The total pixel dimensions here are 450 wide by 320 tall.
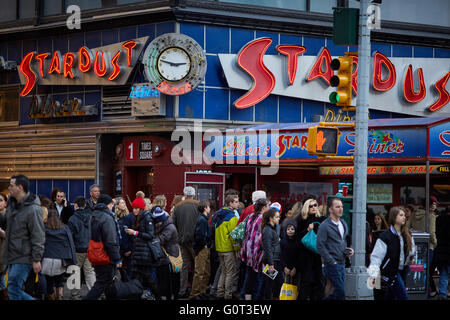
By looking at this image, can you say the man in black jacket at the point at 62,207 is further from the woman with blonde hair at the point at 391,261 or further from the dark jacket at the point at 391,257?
the dark jacket at the point at 391,257

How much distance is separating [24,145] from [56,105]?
2633 millimetres

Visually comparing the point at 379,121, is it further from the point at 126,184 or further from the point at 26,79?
the point at 26,79

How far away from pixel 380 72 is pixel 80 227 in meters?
13.2

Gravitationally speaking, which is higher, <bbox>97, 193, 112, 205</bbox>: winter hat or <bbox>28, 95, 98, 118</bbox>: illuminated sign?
<bbox>28, 95, 98, 118</bbox>: illuminated sign

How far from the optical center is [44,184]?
88.6 feet

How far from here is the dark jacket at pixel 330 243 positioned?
12000 millimetres

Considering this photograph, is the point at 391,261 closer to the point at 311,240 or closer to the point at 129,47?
the point at 311,240

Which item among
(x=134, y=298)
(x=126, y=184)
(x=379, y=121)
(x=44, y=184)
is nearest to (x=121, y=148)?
(x=126, y=184)

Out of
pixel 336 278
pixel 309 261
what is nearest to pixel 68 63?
pixel 309 261

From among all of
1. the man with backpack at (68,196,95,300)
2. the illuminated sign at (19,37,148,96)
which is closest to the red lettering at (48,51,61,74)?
the illuminated sign at (19,37,148,96)

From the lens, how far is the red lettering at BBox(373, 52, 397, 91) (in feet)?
82.5

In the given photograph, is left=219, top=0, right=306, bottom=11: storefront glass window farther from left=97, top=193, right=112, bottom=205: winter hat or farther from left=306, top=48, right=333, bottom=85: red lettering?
left=97, top=193, right=112, bottom=205: winter hat

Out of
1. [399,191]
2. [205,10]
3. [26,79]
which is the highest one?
[205,10]

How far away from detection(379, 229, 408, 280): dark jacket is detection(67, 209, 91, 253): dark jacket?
6.01 m
